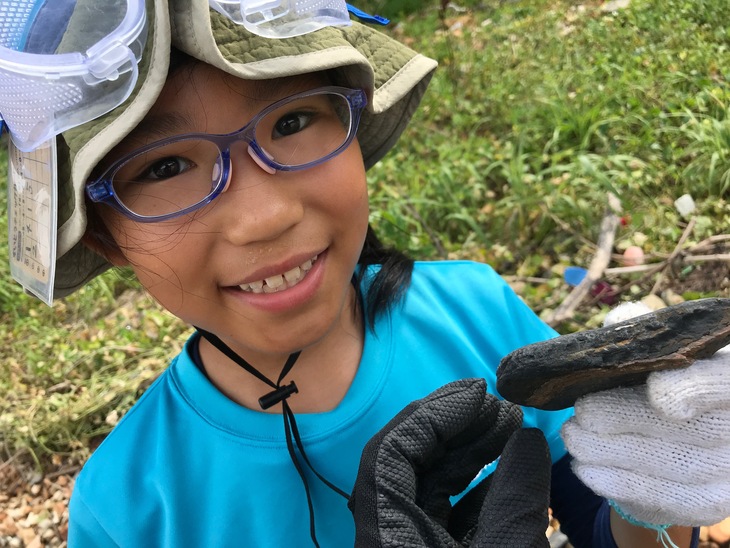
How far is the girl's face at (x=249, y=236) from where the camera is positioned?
1076mm

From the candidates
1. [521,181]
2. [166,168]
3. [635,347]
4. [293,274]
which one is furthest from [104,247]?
[521,181]

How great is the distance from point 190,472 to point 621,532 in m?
0.86

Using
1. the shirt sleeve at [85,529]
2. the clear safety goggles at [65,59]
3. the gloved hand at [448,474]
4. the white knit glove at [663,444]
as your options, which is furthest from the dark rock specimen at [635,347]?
the shirt sleeve at [85,529]

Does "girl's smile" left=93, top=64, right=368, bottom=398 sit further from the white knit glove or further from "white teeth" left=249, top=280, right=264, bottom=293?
the white knit glove

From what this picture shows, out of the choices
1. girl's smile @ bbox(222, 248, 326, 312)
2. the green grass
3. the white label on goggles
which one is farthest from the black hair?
the green grass

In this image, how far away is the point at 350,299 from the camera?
158 cm

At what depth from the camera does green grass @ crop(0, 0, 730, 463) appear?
2.89 metres

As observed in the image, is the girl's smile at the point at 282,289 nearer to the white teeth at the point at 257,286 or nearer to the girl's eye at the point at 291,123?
the white teeth at the point at 257,286

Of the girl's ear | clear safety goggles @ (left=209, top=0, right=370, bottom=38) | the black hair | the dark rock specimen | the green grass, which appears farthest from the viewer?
the green grass

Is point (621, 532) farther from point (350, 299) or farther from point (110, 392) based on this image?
point (110, 392)

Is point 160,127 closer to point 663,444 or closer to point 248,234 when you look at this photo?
point 248,234

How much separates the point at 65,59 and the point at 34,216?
0.33 meters

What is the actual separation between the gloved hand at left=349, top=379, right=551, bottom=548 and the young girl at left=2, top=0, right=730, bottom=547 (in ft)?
0.47

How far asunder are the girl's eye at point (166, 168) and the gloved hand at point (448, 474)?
0.55 metres
